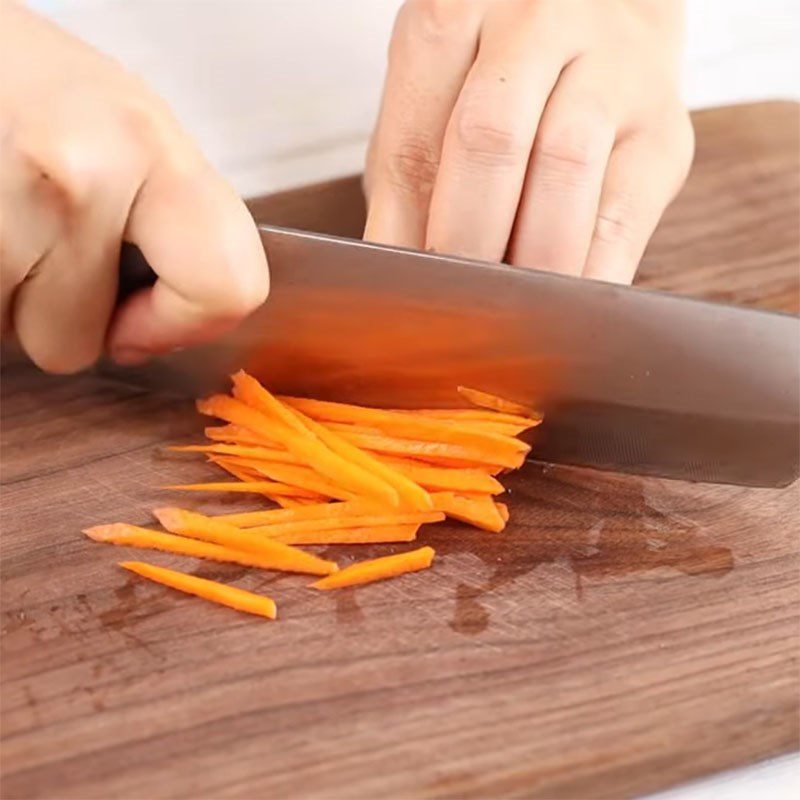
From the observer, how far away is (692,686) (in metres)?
1.29

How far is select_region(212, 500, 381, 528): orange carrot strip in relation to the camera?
1.43 meters

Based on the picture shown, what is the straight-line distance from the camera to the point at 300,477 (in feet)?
4.82

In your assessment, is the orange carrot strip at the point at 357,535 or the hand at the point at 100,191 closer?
the hand at the point at 100,191

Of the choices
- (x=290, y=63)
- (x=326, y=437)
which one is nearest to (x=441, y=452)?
(x=326, y=437)

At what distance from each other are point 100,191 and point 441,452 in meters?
0.50

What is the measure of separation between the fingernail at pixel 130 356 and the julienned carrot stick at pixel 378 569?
0.39 m

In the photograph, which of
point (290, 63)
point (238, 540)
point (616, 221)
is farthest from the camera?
point (290, 63)

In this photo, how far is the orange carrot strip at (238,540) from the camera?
4.56ft

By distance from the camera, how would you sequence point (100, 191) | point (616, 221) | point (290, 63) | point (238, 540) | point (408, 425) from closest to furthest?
point (100, 191) → point (238, 540) → point (408, 425) → point (616, 221) → point (290, 63)

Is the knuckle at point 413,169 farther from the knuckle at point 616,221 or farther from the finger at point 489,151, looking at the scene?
the knuckle at point 616,221

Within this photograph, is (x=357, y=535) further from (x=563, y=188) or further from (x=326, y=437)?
(x=563, y=188)

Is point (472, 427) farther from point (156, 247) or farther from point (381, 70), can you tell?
point (381, 70)

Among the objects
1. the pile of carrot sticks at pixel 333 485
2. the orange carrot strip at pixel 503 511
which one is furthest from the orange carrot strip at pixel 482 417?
the orange carrot strip at pixel 503 511

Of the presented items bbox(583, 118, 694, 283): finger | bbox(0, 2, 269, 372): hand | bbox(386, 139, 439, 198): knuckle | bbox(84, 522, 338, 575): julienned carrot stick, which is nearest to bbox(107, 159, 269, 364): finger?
bbox(0, 2, 269, 372): hand
